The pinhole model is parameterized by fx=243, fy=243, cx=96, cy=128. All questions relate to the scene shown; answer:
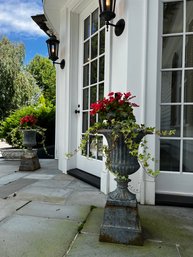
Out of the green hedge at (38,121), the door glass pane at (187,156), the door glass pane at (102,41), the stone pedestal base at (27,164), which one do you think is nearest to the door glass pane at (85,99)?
the door glass pane at (102,41)

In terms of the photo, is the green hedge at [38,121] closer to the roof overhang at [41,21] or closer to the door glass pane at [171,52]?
the roof overhang at [41,21]

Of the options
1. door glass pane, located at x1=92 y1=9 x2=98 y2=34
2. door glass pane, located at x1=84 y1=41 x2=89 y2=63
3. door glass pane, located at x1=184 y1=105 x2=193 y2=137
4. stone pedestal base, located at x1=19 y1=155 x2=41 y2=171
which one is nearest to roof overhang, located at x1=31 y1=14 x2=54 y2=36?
door glass pane, located at x1=84 y1=41 x2=89 y2=63

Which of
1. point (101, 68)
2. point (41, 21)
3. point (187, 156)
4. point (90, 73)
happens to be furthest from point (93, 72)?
point (41, 21)

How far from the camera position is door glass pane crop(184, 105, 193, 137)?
2.56 m

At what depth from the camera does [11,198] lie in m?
2.67

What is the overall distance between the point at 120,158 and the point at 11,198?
154cm

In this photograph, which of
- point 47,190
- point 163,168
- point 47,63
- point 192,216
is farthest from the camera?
point 47,63

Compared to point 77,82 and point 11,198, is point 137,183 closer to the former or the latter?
point 11,198

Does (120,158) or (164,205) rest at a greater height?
(120,158)

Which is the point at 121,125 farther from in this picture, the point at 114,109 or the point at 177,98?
the point at 177,98

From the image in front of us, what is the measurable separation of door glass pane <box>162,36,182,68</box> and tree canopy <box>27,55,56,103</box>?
758 inches

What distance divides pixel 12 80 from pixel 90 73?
385 inches

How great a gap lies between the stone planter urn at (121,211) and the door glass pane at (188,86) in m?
1.11

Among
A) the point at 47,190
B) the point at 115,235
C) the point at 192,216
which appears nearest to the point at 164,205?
the point at 192,216
